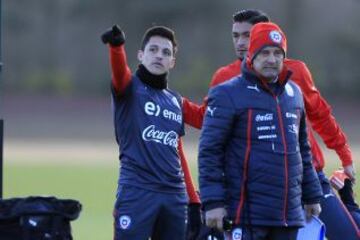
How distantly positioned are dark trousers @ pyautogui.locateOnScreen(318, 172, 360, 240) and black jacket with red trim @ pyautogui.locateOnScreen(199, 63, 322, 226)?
1.37 m

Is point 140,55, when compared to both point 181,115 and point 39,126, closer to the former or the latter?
point 181,115

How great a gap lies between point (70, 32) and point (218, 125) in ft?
155

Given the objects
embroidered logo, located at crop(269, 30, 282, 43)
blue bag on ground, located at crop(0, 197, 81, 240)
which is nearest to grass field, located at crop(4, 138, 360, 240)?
blue bag on ground, located at crop(0, 197, 81, 240)

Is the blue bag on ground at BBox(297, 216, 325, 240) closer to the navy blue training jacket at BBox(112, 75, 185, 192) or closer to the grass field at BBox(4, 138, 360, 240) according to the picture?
the navy blue training jacket at BBox(112, 75, 185, 192)

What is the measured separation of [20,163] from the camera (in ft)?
93.4

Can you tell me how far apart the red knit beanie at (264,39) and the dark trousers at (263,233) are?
957 millimetres

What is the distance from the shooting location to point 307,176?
7.09m

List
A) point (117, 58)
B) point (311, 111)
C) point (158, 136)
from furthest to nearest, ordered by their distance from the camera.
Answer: point (311, 111) → point (158, 136) → point (117, 58)

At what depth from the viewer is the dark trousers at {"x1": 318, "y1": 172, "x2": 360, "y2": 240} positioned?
8148 millimetres

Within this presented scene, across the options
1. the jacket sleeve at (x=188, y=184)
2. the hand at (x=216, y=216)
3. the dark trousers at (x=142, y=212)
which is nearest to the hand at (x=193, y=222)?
the jacket sleeve at (x=188, y=184)

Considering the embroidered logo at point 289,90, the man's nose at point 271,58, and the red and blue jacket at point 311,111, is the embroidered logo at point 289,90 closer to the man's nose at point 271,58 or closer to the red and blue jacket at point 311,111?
the man's nose at point 271,58

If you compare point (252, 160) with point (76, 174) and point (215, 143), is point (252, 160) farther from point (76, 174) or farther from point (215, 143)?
point (76, 174)

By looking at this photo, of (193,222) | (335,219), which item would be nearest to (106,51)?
(335,219)

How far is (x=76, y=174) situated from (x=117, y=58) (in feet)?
57.9
